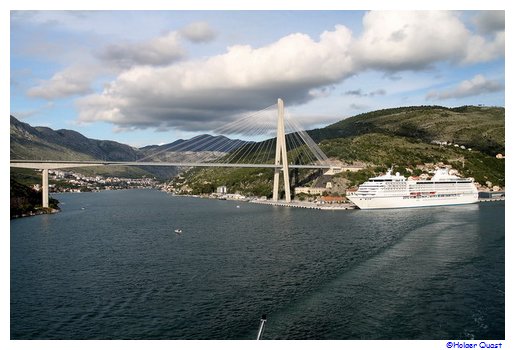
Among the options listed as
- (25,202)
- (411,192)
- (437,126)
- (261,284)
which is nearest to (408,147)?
(437,126)

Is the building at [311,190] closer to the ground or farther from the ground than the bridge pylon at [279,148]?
closer to the ground

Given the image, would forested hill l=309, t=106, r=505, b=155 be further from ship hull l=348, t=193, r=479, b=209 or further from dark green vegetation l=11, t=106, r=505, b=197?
ship hull l=348, t=193, r=479, b=209

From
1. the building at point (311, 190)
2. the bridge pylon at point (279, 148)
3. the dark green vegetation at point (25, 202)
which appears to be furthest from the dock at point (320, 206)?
the dark green vegetation at point (25, 202)

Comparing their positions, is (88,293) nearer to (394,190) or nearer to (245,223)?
(245,223)

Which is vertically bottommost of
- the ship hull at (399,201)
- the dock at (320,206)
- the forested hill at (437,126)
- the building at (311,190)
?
the dock at (320,206)

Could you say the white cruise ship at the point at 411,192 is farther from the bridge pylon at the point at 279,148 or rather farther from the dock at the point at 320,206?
the bridge pylon at the point at 279,148

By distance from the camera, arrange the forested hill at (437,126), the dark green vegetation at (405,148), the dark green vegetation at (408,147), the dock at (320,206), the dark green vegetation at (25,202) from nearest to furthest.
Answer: the dark green vegetation at (25,202) < the dock at (320,206) < the dark green vegetation at (405,148) < the dark green vegetation at (408,147) < the forested hill at (437,126)

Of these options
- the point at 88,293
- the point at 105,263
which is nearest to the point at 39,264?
the point at 105,263
